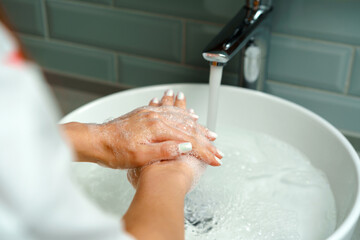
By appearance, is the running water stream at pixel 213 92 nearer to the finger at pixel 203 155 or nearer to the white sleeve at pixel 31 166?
the finger at pixel 203 155

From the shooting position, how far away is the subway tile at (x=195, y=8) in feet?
2.88

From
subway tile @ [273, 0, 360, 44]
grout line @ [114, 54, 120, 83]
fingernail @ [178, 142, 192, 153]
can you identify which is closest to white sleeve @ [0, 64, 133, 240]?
fingernail @ [178, 142, 192, 153]

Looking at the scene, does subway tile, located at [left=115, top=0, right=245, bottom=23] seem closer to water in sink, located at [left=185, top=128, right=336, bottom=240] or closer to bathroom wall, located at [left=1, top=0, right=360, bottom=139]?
bathroom wall, located at [left=1, top=0, right=360, bottom=139]

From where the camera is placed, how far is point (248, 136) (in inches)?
34.1

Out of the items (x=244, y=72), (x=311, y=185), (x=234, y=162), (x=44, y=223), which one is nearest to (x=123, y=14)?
(x=244, y=72)

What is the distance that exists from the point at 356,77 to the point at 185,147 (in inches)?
14.7

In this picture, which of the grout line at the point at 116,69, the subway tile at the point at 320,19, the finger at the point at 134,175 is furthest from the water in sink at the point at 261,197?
the grout line at the point at 116,69

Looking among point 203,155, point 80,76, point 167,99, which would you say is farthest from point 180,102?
point 80,76

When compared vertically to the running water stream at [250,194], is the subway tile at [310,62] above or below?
above

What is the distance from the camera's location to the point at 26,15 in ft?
3.57

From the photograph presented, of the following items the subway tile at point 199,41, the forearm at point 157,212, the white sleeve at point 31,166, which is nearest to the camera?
the white sleeve at point 31,166

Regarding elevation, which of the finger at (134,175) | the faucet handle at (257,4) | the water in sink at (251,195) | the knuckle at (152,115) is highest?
the faucet handle at (257,4)

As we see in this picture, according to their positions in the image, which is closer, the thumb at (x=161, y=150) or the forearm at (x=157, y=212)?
the forearm at (x=157, y=212)

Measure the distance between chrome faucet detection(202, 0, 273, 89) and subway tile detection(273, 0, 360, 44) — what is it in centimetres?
5
